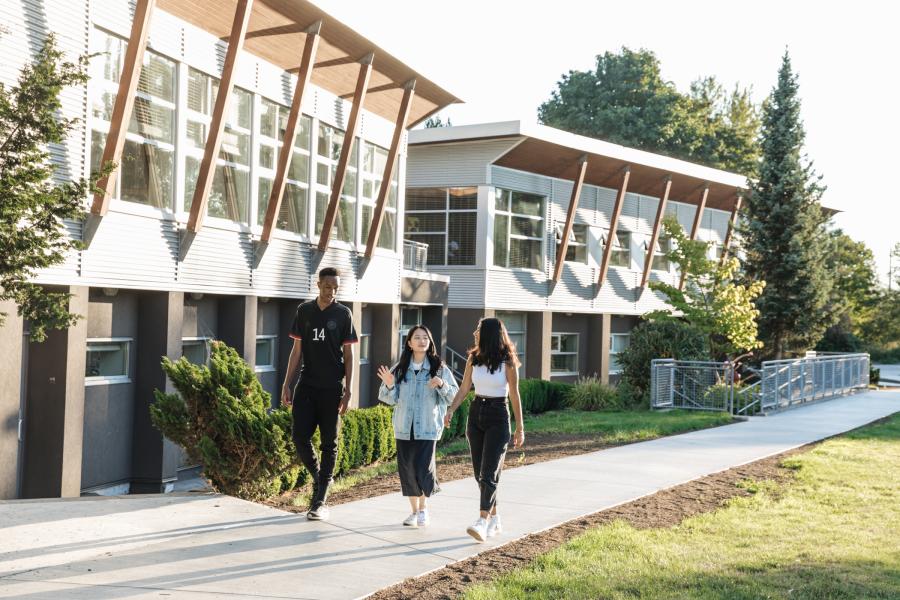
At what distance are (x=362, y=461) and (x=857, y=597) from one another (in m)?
8.65

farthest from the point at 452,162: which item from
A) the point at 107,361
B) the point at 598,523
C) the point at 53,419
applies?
the point at 598,523

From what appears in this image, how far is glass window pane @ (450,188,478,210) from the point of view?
99.9ft

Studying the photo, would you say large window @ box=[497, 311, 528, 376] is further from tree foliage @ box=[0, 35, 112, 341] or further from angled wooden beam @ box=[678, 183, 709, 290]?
tree foliage @ box=[0, 35, 112, 341]

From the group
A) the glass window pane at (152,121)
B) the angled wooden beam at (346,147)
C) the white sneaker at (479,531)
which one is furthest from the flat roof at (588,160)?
the white sneaker at (479,531)

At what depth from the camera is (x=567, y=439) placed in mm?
17812

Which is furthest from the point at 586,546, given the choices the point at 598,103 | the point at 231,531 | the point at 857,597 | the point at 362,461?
the point at 598,103

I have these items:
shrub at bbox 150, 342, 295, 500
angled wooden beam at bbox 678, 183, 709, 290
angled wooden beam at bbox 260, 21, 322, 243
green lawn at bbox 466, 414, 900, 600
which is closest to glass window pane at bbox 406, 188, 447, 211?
angled wooden beam at bbox 678, 183, 709, 290

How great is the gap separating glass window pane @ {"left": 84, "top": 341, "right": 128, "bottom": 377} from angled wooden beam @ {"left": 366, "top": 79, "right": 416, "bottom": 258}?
27.4ft

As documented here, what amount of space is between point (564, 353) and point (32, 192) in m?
27.5

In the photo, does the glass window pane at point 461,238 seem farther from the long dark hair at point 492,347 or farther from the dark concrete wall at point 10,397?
the long dark hair at point 492,347

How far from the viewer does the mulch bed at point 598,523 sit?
6.88 meters

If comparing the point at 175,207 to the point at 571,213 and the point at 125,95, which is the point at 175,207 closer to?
the point at 125,95

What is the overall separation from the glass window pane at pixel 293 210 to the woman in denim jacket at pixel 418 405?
432 inches

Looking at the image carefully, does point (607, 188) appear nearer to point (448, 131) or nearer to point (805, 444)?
point (448, 131)
